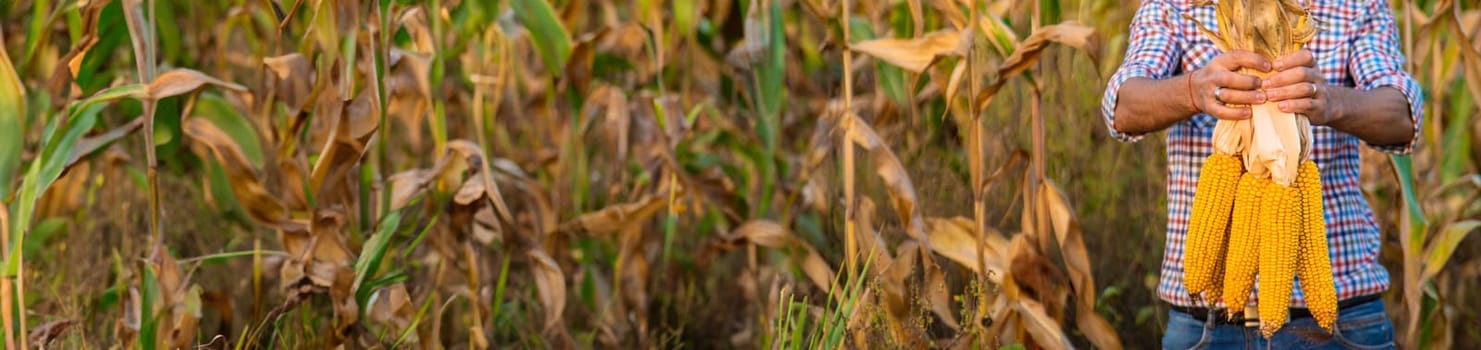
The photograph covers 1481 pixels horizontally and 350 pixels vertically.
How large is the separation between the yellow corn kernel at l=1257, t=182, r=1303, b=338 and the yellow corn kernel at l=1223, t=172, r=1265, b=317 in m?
0.01

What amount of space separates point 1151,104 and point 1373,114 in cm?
29

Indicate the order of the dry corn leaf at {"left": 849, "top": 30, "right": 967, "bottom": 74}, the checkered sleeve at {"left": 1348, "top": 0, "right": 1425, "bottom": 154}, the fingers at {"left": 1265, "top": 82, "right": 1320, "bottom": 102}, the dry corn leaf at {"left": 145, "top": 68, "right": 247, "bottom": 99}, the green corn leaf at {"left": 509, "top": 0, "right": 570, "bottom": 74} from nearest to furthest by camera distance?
the fingers at {"left": 1265, "top": 82, "right": 1320, "bottom": 102} → the checkered sleeve at {"left": 1348, "top": 0, "right": 1425, "bottom": 154} → the dry corn leaf at {"left": 145, "top": 68, "right": 247, "bottom": 99} → the dry corn leaf at {"left": 849, "top": 30, "right": 967, "bottom": 74} → the green corn leaf at {"left": 509, "top": 0, "right": 570, "bottom": 74}

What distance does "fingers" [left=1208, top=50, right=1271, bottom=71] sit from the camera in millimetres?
1738

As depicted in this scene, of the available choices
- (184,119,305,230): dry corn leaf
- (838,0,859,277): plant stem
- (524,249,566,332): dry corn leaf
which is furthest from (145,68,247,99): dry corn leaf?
(838,0,859,277): plant stem

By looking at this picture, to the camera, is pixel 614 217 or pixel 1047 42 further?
pixel 614 217

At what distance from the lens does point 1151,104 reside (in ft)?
6.23

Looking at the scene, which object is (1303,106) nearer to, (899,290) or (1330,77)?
(1330,77)

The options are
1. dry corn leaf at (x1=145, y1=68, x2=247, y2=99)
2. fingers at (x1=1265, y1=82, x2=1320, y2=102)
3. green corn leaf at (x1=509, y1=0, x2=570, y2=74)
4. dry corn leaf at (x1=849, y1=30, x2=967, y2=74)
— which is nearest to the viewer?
fingers at (x1=1265, y1=82, x2=1320, y2=102)

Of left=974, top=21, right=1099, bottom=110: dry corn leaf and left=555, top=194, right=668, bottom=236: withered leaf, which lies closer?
left=974, top=21, right=1099, bottom=110: dry corn leaf

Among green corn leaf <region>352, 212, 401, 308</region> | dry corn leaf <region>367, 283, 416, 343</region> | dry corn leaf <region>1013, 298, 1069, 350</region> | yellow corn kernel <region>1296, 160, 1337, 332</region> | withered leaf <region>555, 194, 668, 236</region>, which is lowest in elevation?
dry corn leaf <region>1013, 298, 1069, 350</region>

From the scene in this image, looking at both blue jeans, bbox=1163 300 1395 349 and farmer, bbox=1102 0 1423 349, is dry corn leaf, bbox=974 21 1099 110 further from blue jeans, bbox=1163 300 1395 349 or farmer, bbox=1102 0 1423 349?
blue jeans, bbox=1163 300 1395 349

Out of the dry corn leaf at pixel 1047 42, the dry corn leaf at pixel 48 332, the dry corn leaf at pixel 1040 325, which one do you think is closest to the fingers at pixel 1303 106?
the dry corn leaf at pixel 1047 42

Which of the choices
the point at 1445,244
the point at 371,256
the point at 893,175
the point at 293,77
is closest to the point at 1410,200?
the point at 1445,244

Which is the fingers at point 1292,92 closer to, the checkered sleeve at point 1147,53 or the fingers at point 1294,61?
the fingers at point 1294,61
